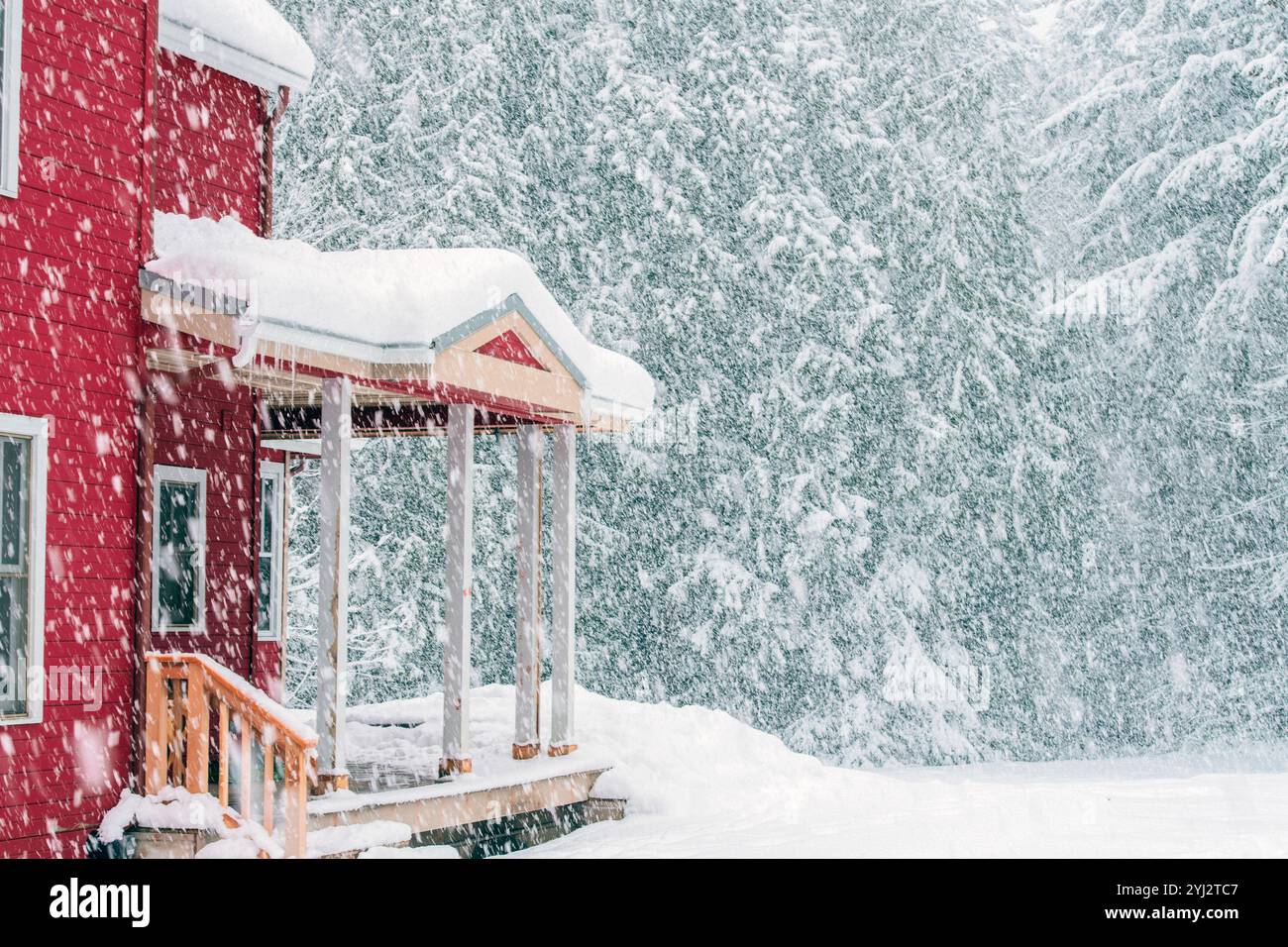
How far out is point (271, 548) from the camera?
1434 cm

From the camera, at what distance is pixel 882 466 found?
78.5 feet

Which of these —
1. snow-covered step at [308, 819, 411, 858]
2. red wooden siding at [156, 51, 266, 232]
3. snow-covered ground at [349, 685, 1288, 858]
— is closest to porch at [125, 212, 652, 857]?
snow-covered step at [308, 819, 411, 858]

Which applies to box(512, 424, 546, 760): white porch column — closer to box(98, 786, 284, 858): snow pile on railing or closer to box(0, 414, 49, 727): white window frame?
box(98, 786, 284, 858): snow pile on railing

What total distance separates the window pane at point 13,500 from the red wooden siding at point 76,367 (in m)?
0.16

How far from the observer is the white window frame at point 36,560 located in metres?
8.02

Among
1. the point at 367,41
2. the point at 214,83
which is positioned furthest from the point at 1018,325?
the point at 214,83

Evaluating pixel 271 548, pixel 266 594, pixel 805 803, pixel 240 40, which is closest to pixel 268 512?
pixel 271 548

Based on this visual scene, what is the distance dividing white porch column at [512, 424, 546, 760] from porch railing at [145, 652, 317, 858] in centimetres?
334

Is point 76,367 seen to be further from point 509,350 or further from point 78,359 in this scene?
point 509,350

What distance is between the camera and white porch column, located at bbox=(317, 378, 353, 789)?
9.14m

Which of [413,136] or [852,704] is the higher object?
[413,136]

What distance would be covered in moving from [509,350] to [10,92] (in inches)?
147
